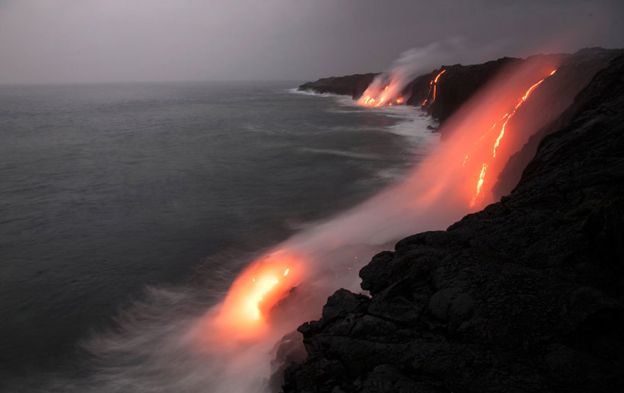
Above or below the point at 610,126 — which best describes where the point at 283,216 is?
below

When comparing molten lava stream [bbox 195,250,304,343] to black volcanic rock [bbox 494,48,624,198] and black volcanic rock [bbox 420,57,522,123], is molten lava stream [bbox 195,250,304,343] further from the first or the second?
black volcanic rock [bbox 420,57,522,123]

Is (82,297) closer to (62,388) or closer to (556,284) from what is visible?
(62,388)

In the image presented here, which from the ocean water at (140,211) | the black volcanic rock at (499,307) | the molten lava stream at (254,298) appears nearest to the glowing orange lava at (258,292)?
the molten lava stream at (254,298)

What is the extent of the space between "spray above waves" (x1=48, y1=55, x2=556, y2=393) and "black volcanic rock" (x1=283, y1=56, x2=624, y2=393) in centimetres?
349

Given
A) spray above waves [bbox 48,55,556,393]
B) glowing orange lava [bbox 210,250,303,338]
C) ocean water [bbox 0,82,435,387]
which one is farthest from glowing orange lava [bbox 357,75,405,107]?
glowing orange lava [bbox 210,250,303,338]

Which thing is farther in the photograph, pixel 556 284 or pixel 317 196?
pixel 317 196

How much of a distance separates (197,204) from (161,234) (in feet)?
14.9

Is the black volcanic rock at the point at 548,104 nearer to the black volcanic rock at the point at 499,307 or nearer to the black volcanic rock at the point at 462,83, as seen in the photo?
the black volcanic rock at the point at 499,307

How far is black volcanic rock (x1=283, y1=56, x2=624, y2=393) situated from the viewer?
16.5 ft

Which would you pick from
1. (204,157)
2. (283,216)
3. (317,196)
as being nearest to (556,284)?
(283,216)

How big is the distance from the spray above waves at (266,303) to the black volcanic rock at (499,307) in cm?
349

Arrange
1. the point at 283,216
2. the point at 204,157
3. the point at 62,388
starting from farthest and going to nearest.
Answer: the point at 204,157 → the point at 283,216 → the point at 62,388

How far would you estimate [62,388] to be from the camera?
33.2 feet

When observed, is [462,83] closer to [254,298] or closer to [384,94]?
[254,298]
